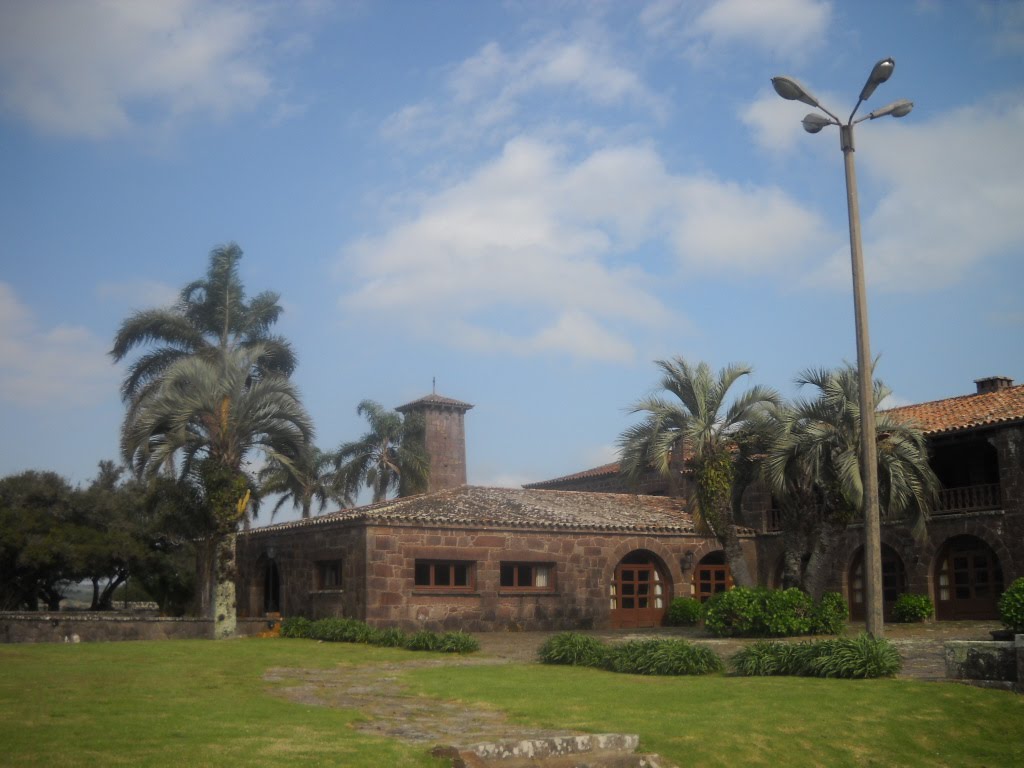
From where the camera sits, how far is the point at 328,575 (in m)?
27.5

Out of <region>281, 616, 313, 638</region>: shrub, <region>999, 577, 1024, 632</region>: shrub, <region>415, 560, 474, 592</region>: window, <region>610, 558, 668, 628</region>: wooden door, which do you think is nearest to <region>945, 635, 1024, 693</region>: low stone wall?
<region>999, 577, 1024, 632</region>: shrub

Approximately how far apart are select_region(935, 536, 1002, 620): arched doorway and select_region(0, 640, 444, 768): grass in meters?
18.2

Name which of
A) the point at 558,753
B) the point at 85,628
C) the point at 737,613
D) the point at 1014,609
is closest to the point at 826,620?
the point at 737,613

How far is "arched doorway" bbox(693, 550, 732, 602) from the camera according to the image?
30688 millimetres

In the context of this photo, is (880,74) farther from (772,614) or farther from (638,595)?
(638,595)

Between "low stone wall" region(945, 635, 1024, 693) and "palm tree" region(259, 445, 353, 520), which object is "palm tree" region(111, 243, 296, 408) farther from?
"low stone wall" region(945, 635, 1024, 693)

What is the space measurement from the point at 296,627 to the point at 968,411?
18.2 metres

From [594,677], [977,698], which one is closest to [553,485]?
[594,677]

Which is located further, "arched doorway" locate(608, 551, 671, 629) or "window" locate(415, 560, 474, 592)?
"arched doorway" locate(608, 551, 671, 629)

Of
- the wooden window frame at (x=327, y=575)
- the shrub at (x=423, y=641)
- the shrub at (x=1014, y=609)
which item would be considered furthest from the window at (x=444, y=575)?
the shrub at (x=1014, y=609)

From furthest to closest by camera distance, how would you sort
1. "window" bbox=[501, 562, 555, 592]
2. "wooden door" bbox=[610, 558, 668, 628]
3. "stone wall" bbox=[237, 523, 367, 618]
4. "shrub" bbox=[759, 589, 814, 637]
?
1. "wooden door" bbox=[610, 558, 668, 628]
2. "window" bbox=[501, 562, 555, 592]
3. "stone wall" bbox=[237, 523, 367, 618]
4. "shrub" bbox=[759, 589, 814, 637]

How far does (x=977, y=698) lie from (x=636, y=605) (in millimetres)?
17499

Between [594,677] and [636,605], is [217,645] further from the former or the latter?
[636,605]

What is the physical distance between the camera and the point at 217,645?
2184 cm
